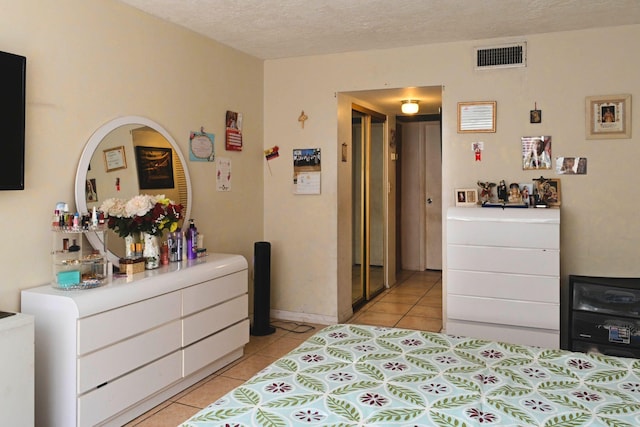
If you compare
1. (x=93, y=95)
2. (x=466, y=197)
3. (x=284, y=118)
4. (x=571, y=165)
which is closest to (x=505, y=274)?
(x=466, y=197)

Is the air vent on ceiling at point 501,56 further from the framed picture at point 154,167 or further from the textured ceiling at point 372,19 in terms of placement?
the framed picture at point 154,167

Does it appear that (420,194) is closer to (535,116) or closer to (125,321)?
(535,116)

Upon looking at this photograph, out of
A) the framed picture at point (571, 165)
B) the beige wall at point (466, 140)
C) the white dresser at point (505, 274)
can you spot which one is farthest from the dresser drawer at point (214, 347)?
the framed picture at point (571, 165)

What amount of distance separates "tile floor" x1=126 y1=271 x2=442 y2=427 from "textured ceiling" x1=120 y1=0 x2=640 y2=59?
2558 millimetres

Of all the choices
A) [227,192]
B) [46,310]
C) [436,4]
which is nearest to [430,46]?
[436,4]

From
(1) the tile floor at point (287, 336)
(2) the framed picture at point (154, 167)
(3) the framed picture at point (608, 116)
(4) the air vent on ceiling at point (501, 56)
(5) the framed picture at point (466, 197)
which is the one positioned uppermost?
(4) the air vent on ceiling at point (501, 56)

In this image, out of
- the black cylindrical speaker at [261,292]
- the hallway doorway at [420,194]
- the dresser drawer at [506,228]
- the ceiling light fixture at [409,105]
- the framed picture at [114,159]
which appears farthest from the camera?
the hallway doorway at [420,194]

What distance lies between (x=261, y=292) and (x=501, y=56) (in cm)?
287

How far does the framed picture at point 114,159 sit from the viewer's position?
3215 mm

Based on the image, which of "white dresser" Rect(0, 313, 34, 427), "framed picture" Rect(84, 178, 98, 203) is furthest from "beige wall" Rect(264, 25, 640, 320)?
"white dresser" Rect(0, 313, 34, 427)

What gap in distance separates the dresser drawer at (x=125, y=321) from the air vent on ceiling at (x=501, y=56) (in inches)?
120

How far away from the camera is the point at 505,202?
4.08 metres

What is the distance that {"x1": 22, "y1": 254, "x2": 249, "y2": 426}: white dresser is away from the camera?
8.23 ft

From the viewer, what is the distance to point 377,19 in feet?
12.1
